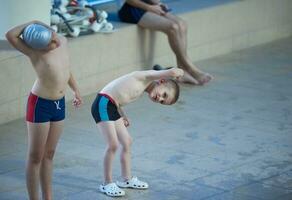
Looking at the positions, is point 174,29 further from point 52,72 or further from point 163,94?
point 52,72

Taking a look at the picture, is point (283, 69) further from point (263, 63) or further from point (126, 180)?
point (126, 180)

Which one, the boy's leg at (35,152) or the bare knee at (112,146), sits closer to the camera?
the boy's leg at (35,152)

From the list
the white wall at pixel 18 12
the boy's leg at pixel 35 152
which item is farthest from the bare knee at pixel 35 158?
the white wall at pixel 18 12

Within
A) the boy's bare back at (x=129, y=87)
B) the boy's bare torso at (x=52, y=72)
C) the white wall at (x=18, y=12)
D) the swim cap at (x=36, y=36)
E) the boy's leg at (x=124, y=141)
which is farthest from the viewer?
the white wall at (x=18, y=12)

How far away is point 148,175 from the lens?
6.72 m

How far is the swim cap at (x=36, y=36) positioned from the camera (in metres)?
5.34

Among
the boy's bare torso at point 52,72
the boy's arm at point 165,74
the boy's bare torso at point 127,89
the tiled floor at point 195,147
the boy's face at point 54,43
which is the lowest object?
the tiled floor at point 195,147

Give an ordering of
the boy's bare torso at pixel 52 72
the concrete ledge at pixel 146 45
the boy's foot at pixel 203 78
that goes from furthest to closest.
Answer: the boy's foot at pixel 203 78
the concrete ledge at pixel 146 45
the boy's bare torso at pixel 52 72

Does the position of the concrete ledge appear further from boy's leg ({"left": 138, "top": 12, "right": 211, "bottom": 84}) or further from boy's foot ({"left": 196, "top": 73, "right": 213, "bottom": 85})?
boy's foot ({"left": 196, "top": 73, "right": 213, "bottom": 85})

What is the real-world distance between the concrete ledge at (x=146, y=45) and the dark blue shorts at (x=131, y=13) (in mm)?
122

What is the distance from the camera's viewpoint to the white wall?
825cm

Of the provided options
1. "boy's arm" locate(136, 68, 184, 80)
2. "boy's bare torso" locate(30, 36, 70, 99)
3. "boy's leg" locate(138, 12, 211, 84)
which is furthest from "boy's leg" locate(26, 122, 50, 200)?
"boy's leg" locate(138, 12, 211, 84)

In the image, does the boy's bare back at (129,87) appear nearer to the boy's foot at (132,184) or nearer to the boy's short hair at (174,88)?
the boy's short hair at (174,88)

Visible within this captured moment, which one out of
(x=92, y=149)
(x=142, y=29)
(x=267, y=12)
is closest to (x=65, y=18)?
(x=142, y=29)
